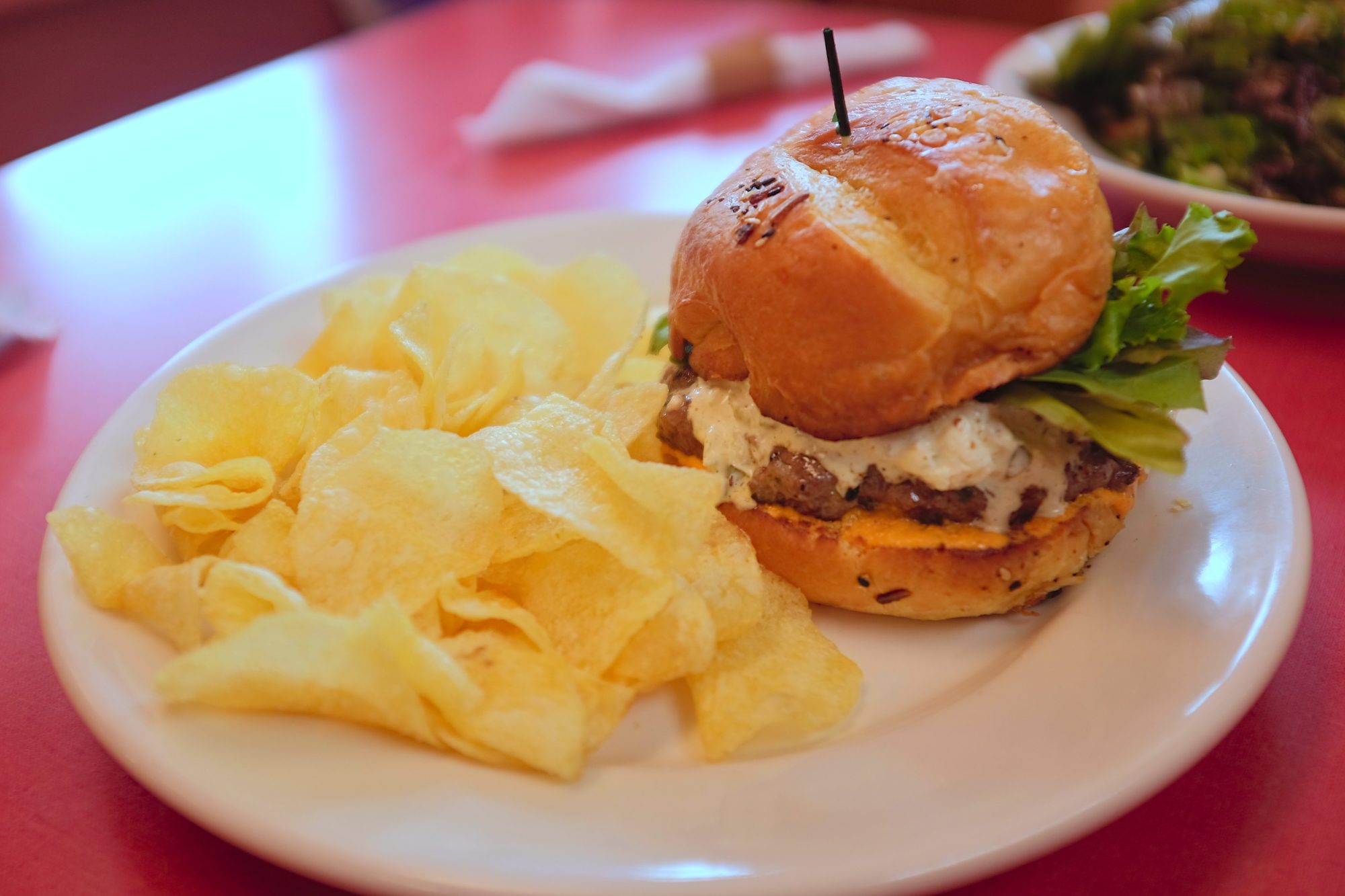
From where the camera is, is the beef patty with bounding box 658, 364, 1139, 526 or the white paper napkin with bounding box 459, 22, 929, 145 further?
the white paper napkin with bounding box 459, 22, 929, 145

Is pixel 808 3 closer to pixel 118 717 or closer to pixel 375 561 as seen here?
pixel 375 561

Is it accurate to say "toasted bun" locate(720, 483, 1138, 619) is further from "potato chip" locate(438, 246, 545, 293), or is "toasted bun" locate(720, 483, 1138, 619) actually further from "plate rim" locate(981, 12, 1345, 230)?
"potato chip" locate(438, 246, 545, 293)

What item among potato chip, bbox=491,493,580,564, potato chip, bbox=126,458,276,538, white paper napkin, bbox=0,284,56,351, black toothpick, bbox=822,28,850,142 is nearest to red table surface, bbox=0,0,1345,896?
white paper napkin, bbox=0,284,56,351

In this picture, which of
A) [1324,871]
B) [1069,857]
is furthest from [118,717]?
[1324,871]

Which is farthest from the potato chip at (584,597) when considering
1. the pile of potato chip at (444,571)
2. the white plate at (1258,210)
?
the white plate at (1258,210)

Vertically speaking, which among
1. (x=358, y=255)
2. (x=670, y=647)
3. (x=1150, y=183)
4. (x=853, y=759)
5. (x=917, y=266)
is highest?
(x=917, y=266)

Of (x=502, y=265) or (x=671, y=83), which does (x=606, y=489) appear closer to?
(x=502, y=265)

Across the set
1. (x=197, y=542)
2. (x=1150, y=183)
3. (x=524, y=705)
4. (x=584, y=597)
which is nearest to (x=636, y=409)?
(x=584, y=597)
